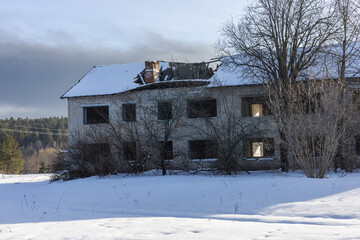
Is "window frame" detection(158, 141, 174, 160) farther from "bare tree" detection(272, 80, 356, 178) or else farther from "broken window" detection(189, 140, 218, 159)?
"bare tree" detection(272, 80, 356, 178)

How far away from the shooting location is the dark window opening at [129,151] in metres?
23.7

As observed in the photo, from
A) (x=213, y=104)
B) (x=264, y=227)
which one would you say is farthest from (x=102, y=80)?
(x=264, y=227)

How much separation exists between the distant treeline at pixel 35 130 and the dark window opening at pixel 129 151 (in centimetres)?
9364

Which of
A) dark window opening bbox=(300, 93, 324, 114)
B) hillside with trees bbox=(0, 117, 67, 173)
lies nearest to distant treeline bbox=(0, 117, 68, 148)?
hillside with trees bbox=(0, 117, 67, 173)

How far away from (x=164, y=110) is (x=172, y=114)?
0.56 m

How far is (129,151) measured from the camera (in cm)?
2423

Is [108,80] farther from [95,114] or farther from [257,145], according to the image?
[257,145]

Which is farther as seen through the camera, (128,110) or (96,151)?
(128,110)

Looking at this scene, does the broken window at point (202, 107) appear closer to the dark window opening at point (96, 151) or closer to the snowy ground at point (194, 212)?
the dark window opening at point (96, 151)

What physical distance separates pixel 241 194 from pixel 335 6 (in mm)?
13690

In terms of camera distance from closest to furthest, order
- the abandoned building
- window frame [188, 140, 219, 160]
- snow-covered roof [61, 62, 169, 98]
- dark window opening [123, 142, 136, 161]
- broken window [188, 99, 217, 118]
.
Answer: window frame [188, 140, 219, 160] < the abandoned building < dark window opening [123, 142, 136, 161] < broken window [188, 99, 217, 118] < snow-covered roof [61, 62, 169, 98]

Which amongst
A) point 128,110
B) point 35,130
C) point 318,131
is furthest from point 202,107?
point 35,130

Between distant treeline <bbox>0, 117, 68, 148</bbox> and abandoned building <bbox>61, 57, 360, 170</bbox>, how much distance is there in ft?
292

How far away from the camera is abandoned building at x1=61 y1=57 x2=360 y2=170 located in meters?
23.6
